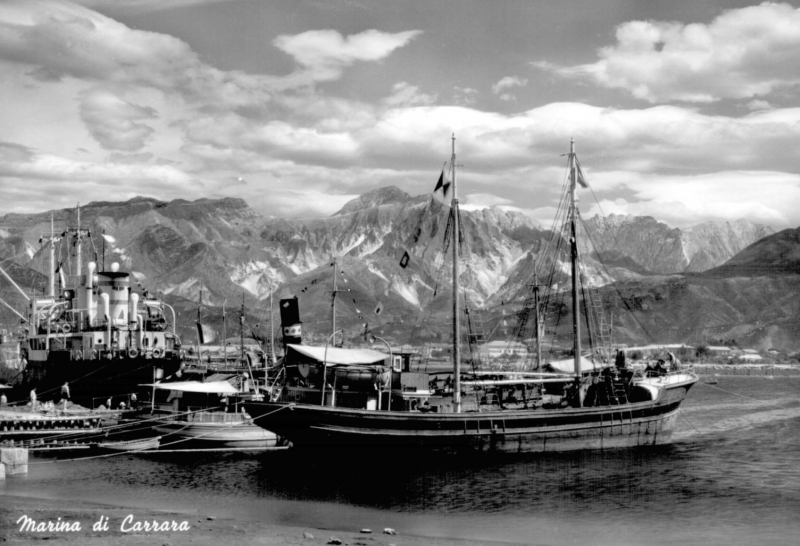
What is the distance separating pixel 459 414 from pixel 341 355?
10244 mm

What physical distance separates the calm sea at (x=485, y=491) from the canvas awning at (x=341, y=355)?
730 centimetres

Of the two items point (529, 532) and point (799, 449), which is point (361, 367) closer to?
point (529, 532)

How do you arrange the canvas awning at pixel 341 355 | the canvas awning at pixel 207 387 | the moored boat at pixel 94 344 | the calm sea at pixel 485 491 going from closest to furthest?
the calm sea at pixel 485 491 → the canvas awning at pixel 341 355 → the canvas awning at pixel 207 387 → the moored boat at pixel 94 344

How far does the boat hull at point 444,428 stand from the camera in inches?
2452

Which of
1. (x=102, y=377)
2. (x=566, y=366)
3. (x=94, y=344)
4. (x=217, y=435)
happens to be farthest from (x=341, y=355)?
(x=94, y=344)

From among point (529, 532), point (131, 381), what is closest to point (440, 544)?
point (529, 532)

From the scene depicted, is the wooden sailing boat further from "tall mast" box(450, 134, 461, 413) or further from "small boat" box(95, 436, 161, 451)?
"small boat" box(95, 436, 161, 451)

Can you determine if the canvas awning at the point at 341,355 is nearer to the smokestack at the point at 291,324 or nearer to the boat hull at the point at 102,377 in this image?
the smokestack at the point at 291,324

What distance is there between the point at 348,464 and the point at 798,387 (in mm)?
151204

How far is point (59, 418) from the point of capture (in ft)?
236

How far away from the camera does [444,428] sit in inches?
2477

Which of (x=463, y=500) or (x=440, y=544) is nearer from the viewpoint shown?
(x=440, y=544)

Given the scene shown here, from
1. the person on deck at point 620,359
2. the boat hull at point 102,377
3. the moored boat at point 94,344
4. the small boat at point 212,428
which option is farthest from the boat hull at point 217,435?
the person on deck at point 620,359

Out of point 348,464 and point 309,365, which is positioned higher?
point 309,365
